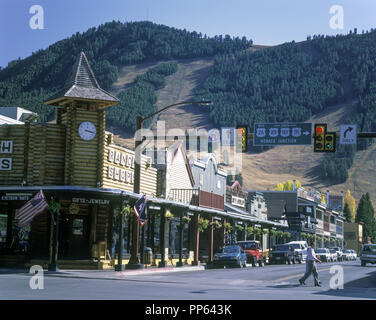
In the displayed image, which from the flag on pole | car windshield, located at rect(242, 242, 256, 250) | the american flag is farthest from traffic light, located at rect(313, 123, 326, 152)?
car windshield, located at rect(242, 242, 256, 250)

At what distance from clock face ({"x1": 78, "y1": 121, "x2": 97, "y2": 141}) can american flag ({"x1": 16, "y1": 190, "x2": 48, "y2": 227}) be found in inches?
218

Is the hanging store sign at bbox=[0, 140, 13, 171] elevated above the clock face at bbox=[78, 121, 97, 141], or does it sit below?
below

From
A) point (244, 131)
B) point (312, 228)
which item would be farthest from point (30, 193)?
point (312, 228)

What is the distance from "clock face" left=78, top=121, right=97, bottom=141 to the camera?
108 feet

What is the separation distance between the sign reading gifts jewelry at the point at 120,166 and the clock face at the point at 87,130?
1745 mm

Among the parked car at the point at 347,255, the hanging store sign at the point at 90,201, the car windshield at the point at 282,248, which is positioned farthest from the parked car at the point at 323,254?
the hanging store sign at the point at 90,201

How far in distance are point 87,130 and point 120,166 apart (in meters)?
3.72

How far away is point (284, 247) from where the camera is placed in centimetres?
5484

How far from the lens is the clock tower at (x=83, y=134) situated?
3272 cm

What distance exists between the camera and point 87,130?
33.2 metres

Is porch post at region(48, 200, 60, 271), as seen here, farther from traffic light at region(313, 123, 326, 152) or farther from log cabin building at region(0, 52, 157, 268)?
traffic light at region(313, 123, 326, 152)

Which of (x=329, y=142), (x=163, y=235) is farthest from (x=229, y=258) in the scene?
(x=329, y=142)

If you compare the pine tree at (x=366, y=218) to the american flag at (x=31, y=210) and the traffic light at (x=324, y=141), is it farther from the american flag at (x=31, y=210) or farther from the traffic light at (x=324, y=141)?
the american flag at (x=31, y=210)
